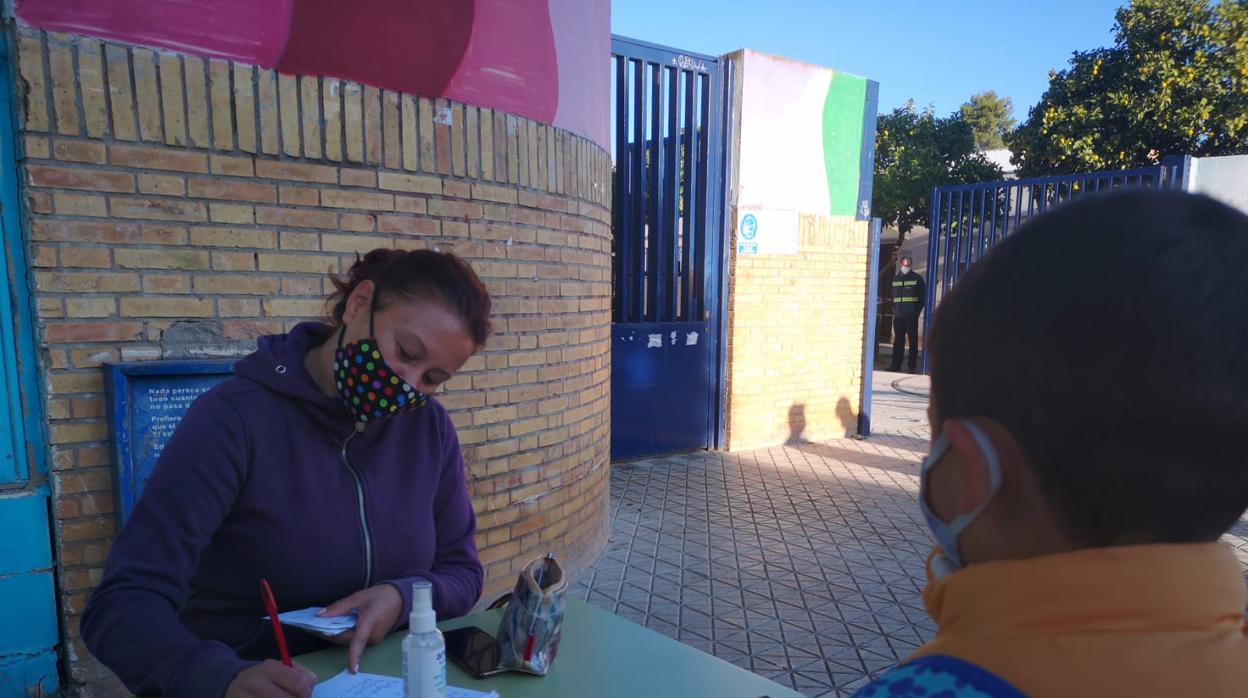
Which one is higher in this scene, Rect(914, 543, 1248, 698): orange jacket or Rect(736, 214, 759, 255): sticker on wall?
Rect(736, 214, 759, 255): sticker on wall

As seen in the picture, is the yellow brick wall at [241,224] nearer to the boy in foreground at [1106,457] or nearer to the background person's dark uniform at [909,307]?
the boy in foreground at [1106,457]

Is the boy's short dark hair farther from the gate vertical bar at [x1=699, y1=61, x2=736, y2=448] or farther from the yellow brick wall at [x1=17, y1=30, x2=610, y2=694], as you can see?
the gate vertical bar at [x1=699, y1=61, x2=736, y2=448]

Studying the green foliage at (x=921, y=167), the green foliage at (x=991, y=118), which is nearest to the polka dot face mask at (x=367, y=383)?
the green foliage at (x=921, y=167)

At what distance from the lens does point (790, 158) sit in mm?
6574

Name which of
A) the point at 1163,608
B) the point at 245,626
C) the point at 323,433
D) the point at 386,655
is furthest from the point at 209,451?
the point at 1163,608

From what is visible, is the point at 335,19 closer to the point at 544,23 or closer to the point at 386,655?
the point at 544,23

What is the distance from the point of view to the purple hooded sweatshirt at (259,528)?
1.34 meters

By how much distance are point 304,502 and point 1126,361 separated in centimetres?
147

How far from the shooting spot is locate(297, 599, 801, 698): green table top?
4.73 ft

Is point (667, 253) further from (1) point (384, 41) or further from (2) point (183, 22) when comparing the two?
(2) point (183, 22)

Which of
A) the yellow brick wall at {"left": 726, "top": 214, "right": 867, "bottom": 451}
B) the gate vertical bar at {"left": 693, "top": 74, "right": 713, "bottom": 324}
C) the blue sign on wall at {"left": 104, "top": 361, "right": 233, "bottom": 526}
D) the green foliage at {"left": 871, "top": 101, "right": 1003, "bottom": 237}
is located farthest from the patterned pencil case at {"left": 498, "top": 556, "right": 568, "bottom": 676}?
the green foliage at {"left": 871, "top": 101, "right": 1003, "bottom": 237}

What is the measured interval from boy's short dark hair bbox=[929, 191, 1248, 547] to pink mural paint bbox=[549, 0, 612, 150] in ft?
10.5

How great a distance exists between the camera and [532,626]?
4.83 ft

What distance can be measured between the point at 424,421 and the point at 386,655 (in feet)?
1.75
